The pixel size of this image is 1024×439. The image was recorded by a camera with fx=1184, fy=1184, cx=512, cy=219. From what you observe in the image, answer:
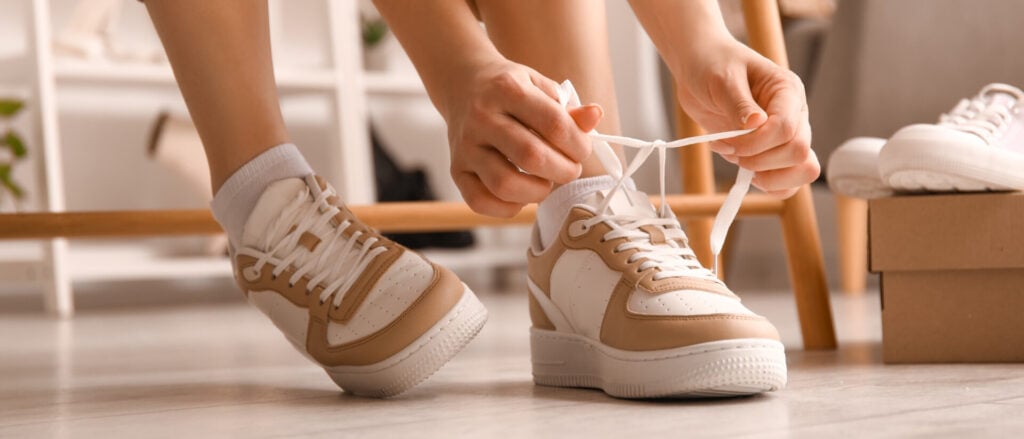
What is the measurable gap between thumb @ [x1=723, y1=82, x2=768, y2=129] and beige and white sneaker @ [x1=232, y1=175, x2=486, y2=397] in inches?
7.3

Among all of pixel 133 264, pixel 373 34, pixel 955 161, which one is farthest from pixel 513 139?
pixel 373 34

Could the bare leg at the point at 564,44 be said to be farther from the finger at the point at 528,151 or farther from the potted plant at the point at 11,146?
the potted plant at the point at 11,146

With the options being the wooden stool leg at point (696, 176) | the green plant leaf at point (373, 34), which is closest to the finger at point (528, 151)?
the wooden stool leg at point (696, 176)

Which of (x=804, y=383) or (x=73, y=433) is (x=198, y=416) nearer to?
(x=73, y=433)

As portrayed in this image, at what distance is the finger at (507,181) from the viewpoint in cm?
58

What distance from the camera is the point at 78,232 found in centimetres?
89

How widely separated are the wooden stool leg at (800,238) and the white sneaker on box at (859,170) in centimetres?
9

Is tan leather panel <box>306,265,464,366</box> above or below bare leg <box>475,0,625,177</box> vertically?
below

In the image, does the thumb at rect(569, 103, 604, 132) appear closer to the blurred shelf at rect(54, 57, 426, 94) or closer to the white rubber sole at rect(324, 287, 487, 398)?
the white rubber sole at rect(324, 287, 487, 398)

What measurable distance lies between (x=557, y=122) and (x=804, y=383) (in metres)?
0.27

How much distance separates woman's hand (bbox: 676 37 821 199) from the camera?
0.62 meters

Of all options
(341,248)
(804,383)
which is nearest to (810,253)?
(804,383)

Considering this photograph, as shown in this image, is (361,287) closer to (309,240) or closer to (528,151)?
(309,240)

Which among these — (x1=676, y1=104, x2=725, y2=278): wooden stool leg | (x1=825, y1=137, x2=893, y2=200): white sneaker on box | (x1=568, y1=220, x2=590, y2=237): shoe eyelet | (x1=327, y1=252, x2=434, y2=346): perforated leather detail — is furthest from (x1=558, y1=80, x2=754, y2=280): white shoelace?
(x1=676, y1=104, x2=725, y2=278): wooden stool leg
